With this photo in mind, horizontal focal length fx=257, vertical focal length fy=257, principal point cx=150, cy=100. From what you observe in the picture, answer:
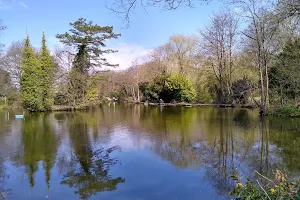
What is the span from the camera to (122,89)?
105 feet

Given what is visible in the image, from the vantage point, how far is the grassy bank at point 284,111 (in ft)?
41.0

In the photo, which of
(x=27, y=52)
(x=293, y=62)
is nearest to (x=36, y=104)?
(x=27, y=52)

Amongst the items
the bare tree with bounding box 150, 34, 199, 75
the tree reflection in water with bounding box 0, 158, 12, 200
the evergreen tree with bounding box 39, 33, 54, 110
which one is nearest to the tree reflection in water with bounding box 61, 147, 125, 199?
the tree reflection in water with bounding box 0, 158, 12, 200

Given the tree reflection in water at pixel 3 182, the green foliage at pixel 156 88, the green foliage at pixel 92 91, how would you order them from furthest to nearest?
1. the green foliage at pixel 156 88
2. the green foliage at pixel 92 91
3. the tree reflection in water at pixel 3 182

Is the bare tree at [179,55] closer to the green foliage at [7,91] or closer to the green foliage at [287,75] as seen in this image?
the green foliage at [287,75]

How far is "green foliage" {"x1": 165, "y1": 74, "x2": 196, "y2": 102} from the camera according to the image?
24.5 metres

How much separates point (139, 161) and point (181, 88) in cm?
1901

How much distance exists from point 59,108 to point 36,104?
166 cm

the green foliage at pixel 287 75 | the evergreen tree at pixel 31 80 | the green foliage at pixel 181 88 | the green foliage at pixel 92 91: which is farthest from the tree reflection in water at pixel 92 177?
the green foliage at pixel 181 88

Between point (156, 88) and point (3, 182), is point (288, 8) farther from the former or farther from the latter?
point (156, 88)

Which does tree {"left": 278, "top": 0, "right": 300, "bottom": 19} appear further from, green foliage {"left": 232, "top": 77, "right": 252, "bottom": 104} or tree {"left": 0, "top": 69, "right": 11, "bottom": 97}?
tree {"left": 0, "top": 69, "right": 11, "bottom": 97}

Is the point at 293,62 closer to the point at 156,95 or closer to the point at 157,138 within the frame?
the point at 157,138

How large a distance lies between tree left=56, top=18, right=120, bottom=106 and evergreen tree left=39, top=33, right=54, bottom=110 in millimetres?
1399

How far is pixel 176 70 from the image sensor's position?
2817cm
